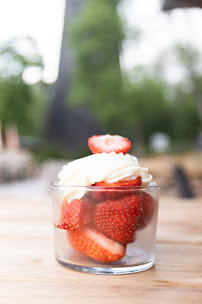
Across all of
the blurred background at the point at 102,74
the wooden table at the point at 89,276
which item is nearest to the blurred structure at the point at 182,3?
the wooden table at the point at 89,276

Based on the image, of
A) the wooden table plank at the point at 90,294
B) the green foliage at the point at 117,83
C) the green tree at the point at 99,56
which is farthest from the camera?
the green tree at the point at 99,56

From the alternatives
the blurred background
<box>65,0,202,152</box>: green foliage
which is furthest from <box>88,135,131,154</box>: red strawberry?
<box>65,0,202,152</box>: green foliage

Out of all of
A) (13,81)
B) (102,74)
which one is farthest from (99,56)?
(13,81)

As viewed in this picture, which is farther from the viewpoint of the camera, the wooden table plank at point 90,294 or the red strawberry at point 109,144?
the red strawberry at point 109,144

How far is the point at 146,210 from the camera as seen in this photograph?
0.44 m

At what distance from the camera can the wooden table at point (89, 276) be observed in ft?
1.15

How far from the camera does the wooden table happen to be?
35 cm

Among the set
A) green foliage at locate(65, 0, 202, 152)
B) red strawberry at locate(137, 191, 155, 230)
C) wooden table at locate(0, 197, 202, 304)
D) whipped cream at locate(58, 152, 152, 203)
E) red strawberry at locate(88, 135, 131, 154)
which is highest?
green foliage at locate(65, 0, 202, 152)

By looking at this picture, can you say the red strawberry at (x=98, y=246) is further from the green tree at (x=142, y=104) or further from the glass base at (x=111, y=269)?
the green tree at (x=142, y=104)

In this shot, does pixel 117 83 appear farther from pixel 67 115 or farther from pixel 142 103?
pixel 67 115

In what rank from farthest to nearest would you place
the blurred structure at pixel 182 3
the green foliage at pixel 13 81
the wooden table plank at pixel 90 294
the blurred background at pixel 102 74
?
the green foliage at pixel 13 81 < the blurred background at pixel 102 74 < the blurred structure at pixel 182 3 < the wooden table plank at pixel 90 294

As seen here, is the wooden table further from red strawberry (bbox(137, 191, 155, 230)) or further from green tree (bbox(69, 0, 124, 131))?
green tree (bbox(69, 0, 124, 131))

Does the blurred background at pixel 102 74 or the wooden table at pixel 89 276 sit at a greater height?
the blurred background at pixel 102 74

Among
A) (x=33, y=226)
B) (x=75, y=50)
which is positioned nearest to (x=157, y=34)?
(x=75, y=50)
